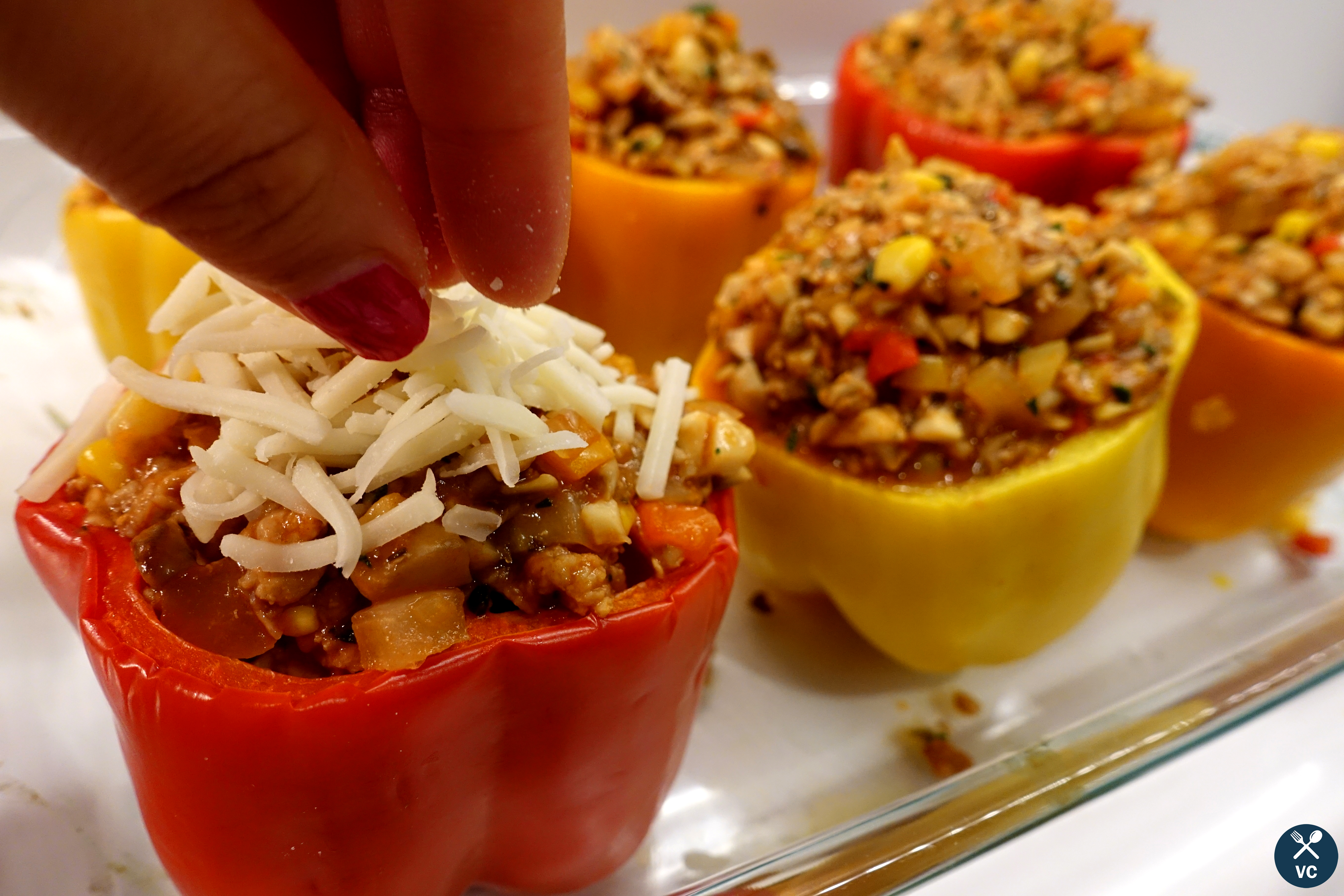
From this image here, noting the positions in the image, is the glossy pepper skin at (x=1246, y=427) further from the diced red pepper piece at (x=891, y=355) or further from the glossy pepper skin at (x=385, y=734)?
the glossy pepper skin at (x=385, y=734)

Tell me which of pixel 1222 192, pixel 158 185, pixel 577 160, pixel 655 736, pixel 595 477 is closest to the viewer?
pixel 158 185

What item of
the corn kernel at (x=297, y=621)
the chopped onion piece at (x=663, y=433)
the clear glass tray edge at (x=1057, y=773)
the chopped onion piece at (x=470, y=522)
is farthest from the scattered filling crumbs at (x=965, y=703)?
the corn kernel at (x=297, y=621)

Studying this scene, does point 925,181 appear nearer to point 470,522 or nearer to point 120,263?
point 470,522

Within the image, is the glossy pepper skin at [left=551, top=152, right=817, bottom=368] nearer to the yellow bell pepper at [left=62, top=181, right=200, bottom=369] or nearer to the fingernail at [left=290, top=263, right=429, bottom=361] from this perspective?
the yellow bell pepper at [left=62, top=181, right=200, bottom=369]

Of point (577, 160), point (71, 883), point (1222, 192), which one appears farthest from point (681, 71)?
point (71, 883)

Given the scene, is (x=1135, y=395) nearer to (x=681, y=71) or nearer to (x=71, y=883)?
(x=681, y=71)

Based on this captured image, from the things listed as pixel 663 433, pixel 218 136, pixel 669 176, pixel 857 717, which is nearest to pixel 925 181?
pixel 669 176
